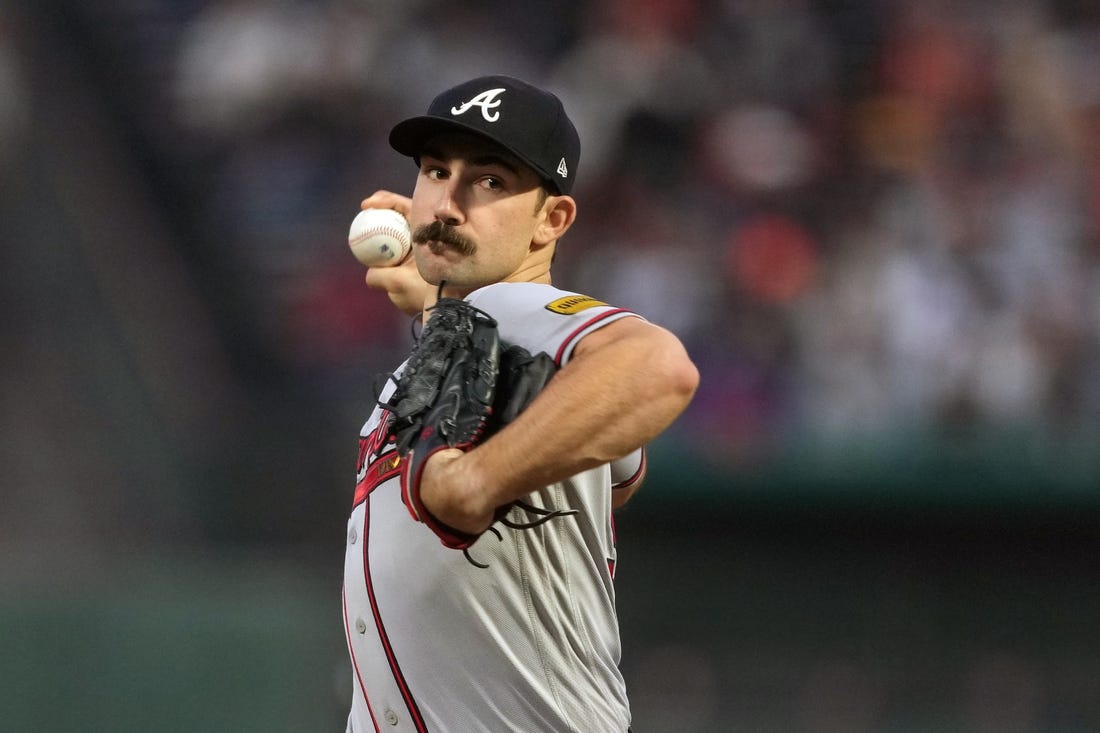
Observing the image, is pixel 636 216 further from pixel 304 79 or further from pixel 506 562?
pixel 506 562

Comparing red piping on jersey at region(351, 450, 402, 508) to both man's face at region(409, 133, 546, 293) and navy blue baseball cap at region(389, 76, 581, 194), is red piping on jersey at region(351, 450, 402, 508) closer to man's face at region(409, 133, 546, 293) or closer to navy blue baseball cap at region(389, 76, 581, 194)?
man's face at region(409, 133, 546, 293)

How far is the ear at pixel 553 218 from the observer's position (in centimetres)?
267

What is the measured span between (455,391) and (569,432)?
0.81 feet

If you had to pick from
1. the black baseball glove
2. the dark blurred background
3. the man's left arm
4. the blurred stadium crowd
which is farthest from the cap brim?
the blurred stadium crowd

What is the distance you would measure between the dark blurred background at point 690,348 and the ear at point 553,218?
3441 millimetres

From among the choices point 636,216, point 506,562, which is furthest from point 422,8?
point 506,562

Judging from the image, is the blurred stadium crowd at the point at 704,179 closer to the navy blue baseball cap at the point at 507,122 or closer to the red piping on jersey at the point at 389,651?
the navy blue baseball cap at the point at 507,122

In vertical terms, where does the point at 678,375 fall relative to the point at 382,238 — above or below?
below

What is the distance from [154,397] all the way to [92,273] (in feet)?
2.64

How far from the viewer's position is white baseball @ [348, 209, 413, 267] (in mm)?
3229

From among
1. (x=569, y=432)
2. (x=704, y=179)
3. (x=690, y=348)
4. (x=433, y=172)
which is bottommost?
(x=690, y=348)

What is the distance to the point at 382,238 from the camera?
323 cm

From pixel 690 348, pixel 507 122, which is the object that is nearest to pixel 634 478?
pixel 507 122

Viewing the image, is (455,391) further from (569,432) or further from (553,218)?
(553,218)
